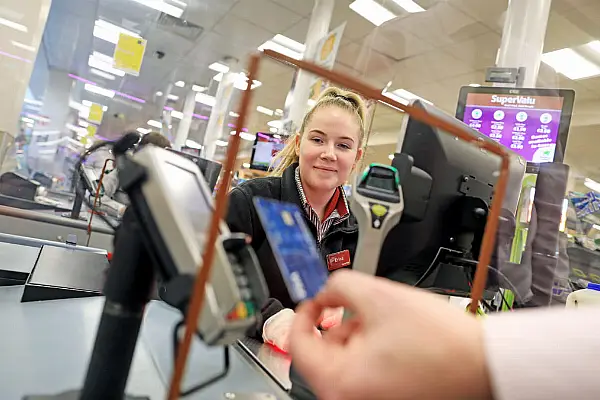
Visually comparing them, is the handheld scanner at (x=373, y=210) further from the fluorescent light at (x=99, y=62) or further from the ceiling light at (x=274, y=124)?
the fluorescent light at (x=99, y=62)

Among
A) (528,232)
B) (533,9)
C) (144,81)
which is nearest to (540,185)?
(528,232)

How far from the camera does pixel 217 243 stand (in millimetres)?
259

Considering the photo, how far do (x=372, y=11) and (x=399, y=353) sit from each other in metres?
4.48

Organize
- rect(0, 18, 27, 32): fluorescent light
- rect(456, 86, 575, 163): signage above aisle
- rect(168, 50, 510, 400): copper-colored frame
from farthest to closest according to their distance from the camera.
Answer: rect(0, 18, 27, 32): fluorescent light, rect(456, 86, 575, 163): signage above aisle, rect(168, 50, 510, 400): copper-colored frame

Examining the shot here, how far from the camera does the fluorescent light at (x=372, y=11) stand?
4.20m

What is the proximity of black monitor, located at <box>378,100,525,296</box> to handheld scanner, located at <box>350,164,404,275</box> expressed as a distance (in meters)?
0.25

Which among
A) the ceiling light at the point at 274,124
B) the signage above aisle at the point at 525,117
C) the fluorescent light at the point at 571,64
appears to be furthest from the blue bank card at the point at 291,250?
the fluorescent light at the point at 571,64

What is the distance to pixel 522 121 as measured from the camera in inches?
76.0

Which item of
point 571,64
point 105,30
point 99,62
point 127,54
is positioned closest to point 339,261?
point 127,54

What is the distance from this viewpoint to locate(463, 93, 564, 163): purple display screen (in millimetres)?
1820

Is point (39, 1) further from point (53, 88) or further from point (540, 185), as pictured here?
point (53, 88)

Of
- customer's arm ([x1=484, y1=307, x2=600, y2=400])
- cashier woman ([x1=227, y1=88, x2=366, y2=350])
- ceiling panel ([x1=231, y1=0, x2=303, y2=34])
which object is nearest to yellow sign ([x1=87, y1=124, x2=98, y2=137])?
ceiling panel ([x1=231, y1=0, x2=303, y2=34])

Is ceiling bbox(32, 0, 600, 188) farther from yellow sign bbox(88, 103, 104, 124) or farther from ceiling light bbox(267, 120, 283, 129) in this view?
ceiling light bbox(267, 120, 283, 129)

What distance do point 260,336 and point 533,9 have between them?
2.92m
